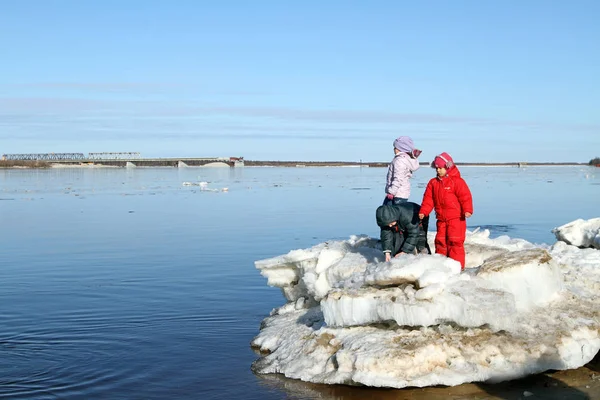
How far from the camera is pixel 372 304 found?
8625 mm

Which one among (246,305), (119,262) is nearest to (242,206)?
(119,262)

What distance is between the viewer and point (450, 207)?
9875 millimetres

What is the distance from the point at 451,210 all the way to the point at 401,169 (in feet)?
→ 4.03

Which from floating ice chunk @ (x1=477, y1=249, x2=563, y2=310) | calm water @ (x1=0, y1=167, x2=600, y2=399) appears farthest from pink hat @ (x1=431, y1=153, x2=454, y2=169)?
calm water @ (x1=0, y1=167, x2=600, y2=399)

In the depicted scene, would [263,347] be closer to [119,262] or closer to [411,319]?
[411,319]

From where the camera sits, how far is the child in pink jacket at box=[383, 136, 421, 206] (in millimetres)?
10820

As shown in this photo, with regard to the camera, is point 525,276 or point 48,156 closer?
point 525,276

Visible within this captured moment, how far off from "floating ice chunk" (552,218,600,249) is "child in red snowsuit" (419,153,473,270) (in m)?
6.61

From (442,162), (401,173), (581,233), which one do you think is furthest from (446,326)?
(581,233)

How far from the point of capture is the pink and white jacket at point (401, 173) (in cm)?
1081

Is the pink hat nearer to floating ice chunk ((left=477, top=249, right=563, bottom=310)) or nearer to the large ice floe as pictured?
the large ice floe

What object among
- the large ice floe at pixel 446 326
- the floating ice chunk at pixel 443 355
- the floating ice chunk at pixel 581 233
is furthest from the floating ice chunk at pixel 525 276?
the floating ice chunk at pixel 581 233

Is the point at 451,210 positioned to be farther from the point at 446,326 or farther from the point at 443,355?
the point at 443,355

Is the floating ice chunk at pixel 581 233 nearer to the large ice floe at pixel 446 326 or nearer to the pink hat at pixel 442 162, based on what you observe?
the large ice floe at pixel 446 326
